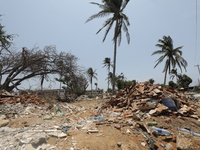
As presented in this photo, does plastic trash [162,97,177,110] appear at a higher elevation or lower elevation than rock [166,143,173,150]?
higher

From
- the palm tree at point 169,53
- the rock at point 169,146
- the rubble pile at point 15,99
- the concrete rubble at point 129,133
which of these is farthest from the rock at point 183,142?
the palm tree at point 169,53

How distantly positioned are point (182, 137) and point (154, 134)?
0.61 meters

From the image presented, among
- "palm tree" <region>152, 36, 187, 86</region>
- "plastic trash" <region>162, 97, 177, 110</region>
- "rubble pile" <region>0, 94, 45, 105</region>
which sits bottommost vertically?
"rubble pile" <region>0, 94, 45, 105</region>

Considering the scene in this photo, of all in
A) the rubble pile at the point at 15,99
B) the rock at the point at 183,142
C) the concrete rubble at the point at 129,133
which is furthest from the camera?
the rubble pile at the point at 15,99

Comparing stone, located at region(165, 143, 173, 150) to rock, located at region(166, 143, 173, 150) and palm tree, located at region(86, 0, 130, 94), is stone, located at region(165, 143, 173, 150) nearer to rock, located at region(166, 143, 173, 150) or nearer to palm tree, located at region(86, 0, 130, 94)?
rock, located at region(166, 143, 173, 150)

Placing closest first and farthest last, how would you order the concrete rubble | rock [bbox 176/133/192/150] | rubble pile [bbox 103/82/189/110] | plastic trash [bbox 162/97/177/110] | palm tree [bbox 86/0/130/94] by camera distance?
the concrete rubble → rock [bbox 176/133/192/150] → plastic trash [bbox 162/97/177/110] → rubble pile [bbox 103/82/189/110] → palm tree [bbox 86/0/130/94]

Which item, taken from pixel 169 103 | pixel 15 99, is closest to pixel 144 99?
pixel 169 103

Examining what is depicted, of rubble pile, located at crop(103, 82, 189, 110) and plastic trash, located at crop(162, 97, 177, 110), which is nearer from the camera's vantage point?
plastic trash, located at crop(162, 97, 177, 110)

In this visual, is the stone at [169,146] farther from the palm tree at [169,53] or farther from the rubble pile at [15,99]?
the palm tree at [169,53]

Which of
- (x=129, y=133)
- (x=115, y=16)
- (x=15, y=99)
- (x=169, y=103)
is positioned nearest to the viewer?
(x=129, y=133)

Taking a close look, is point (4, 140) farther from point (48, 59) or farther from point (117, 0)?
point (117, 0)

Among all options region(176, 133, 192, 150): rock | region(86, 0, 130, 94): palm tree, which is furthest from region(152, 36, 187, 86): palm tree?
region(176, 133, 192, 150): rock

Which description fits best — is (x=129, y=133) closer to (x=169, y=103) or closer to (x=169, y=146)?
(x=169, y=146)

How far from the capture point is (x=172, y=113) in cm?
477
